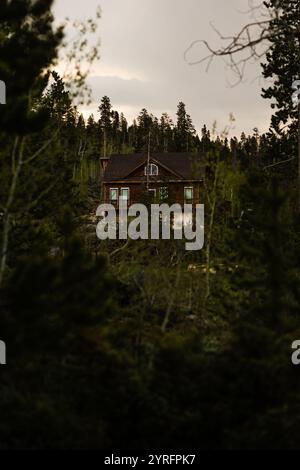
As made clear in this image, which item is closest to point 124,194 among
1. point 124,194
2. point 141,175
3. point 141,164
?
point 124,194

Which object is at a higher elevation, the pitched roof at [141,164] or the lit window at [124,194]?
the pitched roof at [141,164]

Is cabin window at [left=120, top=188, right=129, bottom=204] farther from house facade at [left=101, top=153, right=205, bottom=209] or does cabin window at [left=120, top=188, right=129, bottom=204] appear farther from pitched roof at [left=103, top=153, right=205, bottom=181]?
pitched roof at [left=103, top=153, right=205, bottom=181]

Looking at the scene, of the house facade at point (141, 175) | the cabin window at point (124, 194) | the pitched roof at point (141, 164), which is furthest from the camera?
the cabin window at point (124, 194)

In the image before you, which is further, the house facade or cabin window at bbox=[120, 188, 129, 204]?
cabin window at bbox=[120, 188, 129, 204]

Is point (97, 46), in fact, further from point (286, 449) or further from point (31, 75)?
point (286, 449)

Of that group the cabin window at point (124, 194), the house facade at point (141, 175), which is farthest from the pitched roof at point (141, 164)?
the cabin window at point (124, 194)

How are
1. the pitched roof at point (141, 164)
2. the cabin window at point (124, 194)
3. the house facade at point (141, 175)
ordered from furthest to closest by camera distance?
the cabin window at point (124, 194), the pitched roof at point (141, 164), the house facade at point (141, 175)

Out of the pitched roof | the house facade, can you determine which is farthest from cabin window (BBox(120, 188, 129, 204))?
the pitched roof

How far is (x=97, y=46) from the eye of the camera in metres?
11.5

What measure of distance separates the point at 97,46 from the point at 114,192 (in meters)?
35.0

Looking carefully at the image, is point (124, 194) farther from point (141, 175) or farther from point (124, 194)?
point (141, 175)

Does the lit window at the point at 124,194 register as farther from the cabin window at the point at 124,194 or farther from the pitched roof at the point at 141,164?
the pitched roof at the point at 141,164

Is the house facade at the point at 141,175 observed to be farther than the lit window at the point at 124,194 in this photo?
No

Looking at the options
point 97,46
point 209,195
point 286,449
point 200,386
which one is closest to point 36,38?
point 97,46
